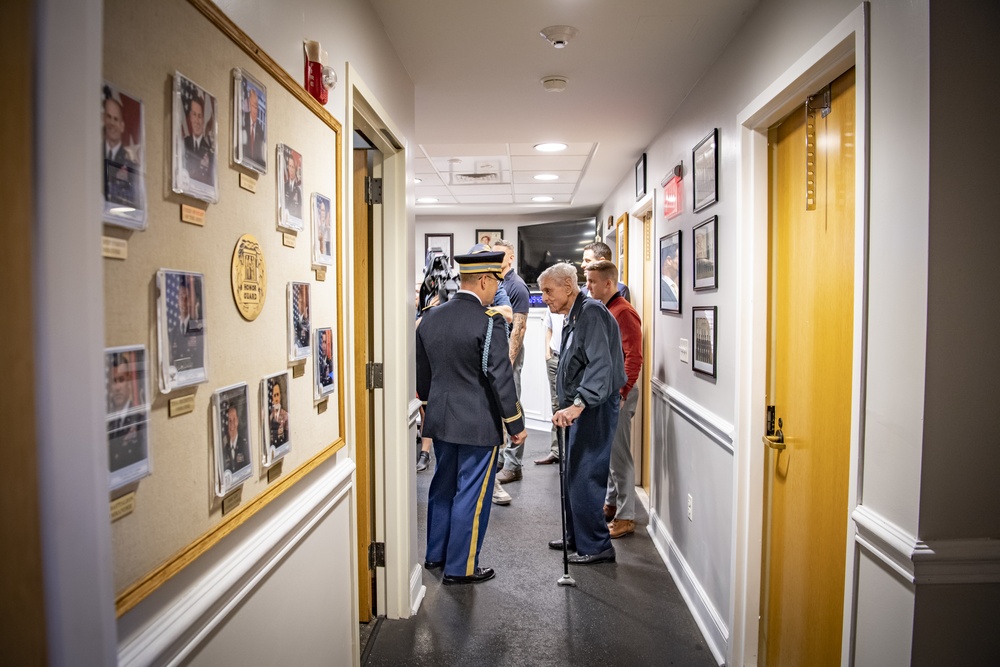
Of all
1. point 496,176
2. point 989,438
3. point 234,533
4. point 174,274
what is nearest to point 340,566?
point 234,533

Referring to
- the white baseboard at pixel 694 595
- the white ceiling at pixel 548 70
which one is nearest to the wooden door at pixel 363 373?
the white ceiling at pixel 548 70

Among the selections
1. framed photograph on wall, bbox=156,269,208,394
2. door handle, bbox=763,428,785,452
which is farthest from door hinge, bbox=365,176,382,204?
door handle, bbox=763,428,785,452

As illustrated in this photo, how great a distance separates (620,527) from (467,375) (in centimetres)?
156

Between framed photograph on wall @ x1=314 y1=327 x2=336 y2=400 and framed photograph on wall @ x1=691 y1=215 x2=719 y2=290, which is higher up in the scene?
framed photograph on wall @ x1=691 y1=215 x2=719 y2=290

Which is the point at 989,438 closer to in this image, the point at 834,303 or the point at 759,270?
the point at 834,303

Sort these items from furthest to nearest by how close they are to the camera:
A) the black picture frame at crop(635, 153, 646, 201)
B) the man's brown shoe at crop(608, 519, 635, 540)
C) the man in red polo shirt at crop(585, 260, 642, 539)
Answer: the black picture frame at crop(635, 153, 646, 201)
the man's brown shoe at crop(608, 519, 635, 540)
the man in red polo shirt at crop(585, 260, 642, 539)

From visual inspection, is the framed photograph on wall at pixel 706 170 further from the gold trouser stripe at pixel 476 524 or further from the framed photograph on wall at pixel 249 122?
the framed photograph on wall at pixel 249 122

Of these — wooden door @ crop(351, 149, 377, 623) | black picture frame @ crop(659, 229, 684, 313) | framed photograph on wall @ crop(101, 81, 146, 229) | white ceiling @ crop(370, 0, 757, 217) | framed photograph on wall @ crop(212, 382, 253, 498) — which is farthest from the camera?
black picture frame @ crop(659, 229, 684, 313)

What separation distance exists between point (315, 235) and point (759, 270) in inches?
61.2

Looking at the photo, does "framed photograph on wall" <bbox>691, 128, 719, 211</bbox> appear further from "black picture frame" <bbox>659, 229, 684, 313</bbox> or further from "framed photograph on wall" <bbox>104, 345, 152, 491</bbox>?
"framed photograph on wall" <bbox>104, 345, 152, 491</bbox>

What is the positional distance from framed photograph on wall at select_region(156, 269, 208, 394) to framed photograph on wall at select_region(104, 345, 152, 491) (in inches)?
1.8

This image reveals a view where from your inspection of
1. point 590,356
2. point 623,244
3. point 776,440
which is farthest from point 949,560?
point 623,244

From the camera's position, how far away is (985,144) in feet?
3.65

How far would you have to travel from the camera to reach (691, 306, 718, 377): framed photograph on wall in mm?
2516
